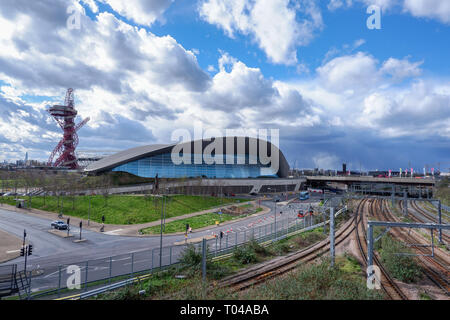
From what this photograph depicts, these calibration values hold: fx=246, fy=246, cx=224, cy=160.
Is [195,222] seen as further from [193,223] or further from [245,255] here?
[245,255]

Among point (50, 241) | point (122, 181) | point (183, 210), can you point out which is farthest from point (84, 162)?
point (50, 241)

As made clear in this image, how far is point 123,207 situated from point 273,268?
4010cm

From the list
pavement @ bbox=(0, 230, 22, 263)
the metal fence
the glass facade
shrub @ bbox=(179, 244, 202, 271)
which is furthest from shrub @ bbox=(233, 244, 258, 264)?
the glass facade

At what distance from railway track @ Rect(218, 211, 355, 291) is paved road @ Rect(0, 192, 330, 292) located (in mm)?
5557

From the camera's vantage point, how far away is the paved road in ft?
65.7

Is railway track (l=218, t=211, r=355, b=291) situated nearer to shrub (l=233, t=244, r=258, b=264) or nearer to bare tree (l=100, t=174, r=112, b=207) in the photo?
shrub (l=233, t=244, r=258, b=264)

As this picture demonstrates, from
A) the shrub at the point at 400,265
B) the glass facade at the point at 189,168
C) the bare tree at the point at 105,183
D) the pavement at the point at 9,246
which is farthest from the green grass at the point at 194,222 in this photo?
the glass facade at the point at 189,168

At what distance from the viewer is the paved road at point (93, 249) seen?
20.0 meters

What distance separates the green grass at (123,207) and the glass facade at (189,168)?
862 inches

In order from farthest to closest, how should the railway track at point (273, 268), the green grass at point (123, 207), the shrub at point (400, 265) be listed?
the green grass at point (123, 207) < the shrub at point (400, 265) < the railway track at point (273, 268)

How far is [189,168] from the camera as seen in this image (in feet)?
284

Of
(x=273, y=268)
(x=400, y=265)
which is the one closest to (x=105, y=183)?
(x=273, y=268)

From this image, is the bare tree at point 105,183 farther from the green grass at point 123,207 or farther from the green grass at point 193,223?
the green grass at point 193,223
